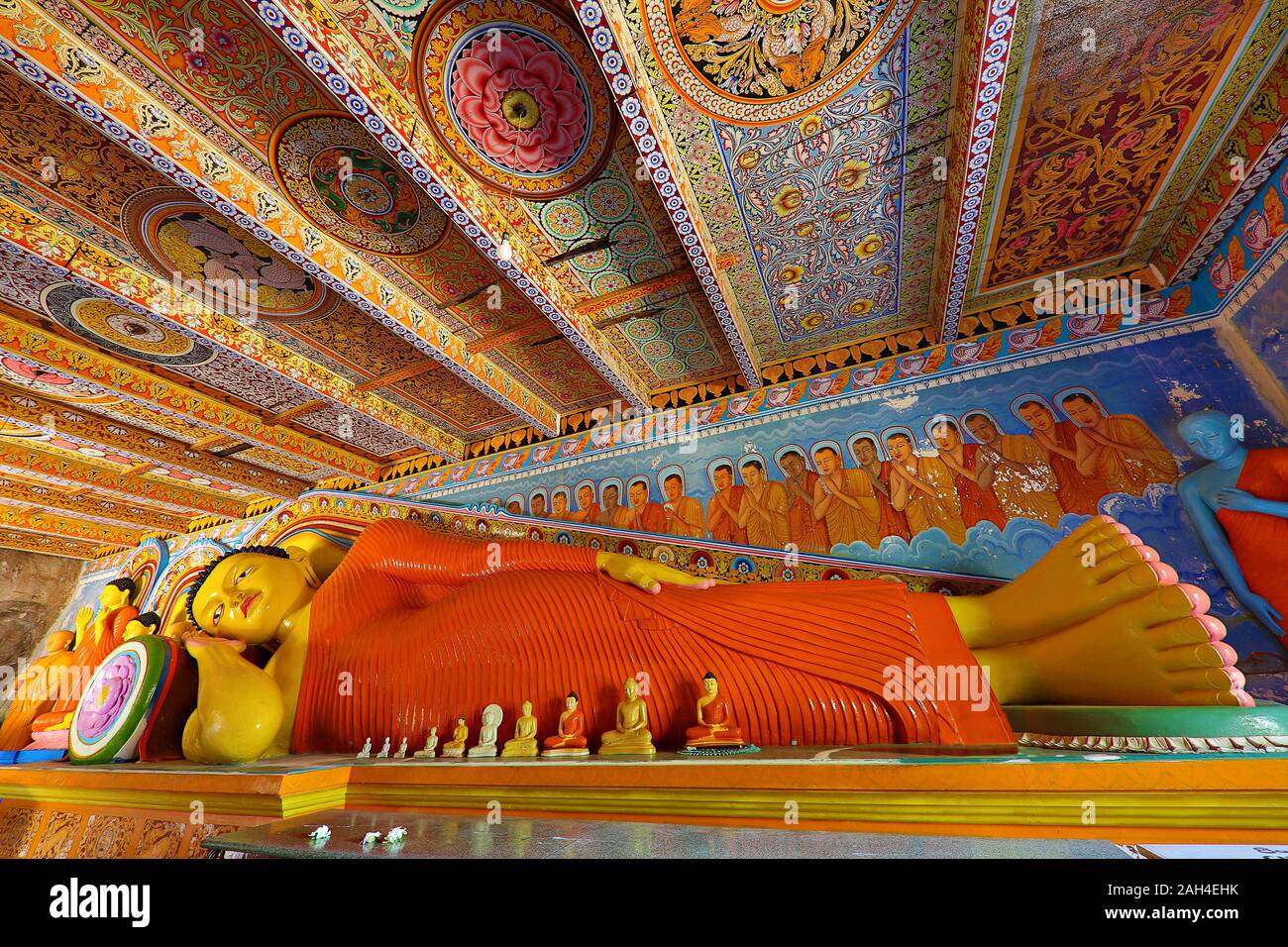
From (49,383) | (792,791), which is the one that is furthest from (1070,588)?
(49,383)

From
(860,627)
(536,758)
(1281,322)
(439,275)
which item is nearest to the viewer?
(536,758)

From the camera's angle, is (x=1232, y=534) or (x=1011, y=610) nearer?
(x=1011, y=610)

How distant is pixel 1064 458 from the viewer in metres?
3.85

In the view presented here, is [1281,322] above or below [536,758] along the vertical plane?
above

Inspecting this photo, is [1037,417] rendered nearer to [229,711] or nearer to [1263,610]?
[1263,610]

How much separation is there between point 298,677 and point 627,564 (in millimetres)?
1804

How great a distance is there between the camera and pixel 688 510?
511 centimetres

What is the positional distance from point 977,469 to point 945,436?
0.37 m

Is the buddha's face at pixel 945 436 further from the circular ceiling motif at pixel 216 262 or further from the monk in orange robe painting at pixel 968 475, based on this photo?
the circular ceiling motif at pixel 216 262

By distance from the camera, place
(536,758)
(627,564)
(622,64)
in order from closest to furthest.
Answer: (536,758)
(622,64)
(627,564)

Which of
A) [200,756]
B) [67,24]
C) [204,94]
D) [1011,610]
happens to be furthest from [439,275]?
[1011,610]

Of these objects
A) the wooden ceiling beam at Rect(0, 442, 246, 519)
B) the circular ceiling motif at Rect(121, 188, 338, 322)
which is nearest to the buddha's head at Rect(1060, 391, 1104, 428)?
the circular ceiling motif at Rect(121, 188, 338, 322)

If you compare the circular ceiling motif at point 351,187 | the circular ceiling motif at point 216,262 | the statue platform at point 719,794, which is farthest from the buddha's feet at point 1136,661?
the circular ceiling motif at point 216,262

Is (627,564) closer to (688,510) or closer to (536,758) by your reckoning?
(536,758)
